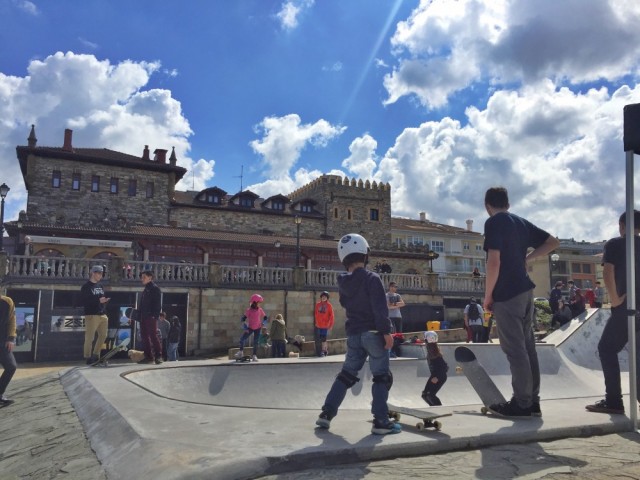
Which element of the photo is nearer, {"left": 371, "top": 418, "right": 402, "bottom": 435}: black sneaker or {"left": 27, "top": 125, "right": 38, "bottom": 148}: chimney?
{"left": 371, "top": 418, "right": 402, "bottom": 435}: black sneaker

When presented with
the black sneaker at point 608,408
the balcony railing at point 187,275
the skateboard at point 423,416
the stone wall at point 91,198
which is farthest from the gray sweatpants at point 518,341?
the stone wall at point 91,198

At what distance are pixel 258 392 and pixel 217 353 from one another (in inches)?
698

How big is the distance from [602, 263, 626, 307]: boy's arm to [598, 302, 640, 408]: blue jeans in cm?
5

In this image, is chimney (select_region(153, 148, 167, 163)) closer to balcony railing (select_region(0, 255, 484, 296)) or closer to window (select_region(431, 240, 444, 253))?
balcony railing (select_region(0, 255, 484, 296))

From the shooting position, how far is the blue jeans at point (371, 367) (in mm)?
3686

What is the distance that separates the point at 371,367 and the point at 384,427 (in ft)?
1.93

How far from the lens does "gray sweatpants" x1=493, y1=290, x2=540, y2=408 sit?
427 centimetres

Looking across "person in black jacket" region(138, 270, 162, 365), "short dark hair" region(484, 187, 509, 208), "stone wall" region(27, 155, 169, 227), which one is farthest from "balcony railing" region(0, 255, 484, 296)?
"short dark hair" region(484, 187, 509, 208)

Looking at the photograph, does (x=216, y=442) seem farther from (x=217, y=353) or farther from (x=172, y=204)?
(x=172, y=204)

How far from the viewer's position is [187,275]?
24.5m

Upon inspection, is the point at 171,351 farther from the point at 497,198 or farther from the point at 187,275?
the point at 497,198

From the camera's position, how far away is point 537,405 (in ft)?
14.2

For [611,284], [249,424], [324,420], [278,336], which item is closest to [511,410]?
[611,284]

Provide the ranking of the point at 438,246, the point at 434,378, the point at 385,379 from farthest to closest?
the point at 438,246
the point at 434,378
the point at 385,379
